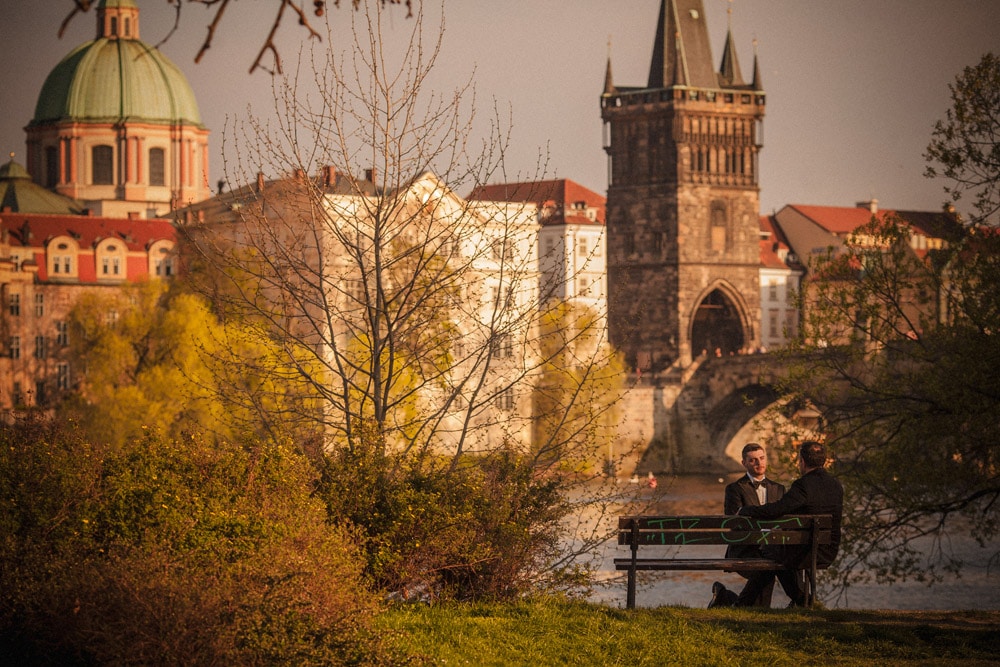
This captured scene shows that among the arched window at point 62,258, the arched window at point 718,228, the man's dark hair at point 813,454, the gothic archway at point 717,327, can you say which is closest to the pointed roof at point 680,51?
the arched window at point 718,228

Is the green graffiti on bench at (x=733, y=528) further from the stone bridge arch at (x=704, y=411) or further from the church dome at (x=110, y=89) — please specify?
the church dome at (x=110, y=89)

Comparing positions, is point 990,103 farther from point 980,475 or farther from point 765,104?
point 765,104

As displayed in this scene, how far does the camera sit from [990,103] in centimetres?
1764

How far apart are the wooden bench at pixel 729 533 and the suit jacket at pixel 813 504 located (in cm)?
6

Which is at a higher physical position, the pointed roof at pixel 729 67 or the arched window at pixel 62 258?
the pointed roof at pixel 729 67

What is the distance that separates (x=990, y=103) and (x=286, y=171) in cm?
883

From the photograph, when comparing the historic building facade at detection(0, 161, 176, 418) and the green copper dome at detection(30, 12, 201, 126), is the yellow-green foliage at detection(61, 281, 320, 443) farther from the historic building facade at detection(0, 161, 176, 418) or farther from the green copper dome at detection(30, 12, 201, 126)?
the green copper dome at detection(30, 12, 201, 126)

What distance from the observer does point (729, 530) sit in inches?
404

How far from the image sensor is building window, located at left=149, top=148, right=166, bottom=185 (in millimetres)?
78312

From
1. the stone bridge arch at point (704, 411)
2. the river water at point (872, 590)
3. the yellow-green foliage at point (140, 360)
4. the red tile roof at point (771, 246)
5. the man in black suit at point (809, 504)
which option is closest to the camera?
the man in black suit at point (809, 504)

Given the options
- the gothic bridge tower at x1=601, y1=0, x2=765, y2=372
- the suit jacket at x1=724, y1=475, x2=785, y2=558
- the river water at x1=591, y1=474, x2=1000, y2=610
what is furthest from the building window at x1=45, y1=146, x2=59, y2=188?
the suit jacket at x1=724, y1=475, x2=785, y2=558

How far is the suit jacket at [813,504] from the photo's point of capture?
34.0 ft

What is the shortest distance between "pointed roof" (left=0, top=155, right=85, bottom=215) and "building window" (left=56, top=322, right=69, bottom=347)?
10.6 m

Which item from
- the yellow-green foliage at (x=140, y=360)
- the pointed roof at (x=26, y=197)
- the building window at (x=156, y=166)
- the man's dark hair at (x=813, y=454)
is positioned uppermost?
the building window at (x=156, y=166)
